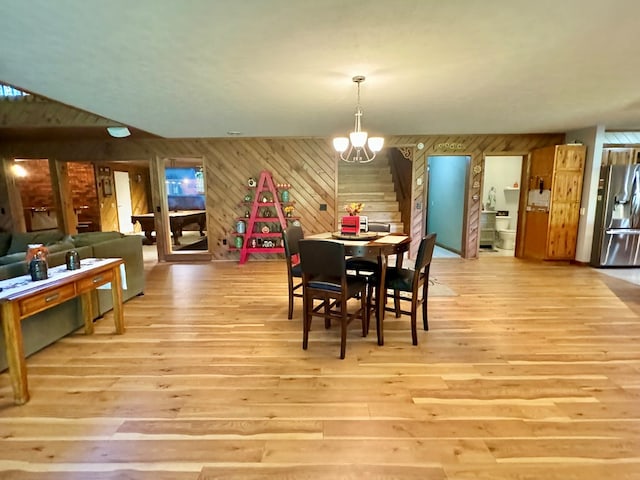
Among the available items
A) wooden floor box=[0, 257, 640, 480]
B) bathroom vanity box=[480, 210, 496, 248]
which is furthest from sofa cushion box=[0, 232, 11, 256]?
bathroom vanity box=[480, 210, 496, 248]

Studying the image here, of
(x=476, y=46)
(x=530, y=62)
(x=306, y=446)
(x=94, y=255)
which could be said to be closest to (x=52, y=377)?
(x=94, y=255)

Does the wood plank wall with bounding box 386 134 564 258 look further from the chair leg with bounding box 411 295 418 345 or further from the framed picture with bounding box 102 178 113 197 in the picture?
the framed picture with bounding box 102 178 113 197

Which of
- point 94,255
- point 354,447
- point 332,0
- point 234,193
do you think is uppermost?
point 332,0

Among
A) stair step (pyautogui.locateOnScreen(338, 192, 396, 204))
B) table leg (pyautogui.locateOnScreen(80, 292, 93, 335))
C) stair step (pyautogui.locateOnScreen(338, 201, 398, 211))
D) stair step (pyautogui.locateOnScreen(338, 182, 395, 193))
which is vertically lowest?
table leg (pyautogui.locateOnScreen(80, 292, 93, 335))

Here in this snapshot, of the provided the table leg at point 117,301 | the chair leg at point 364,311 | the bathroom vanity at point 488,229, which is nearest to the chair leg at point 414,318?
the chair leg at point 364,311

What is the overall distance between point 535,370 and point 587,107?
359 cm

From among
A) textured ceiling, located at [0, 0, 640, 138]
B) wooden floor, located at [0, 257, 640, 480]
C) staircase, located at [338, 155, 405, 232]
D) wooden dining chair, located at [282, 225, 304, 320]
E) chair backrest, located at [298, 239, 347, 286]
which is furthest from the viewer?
staircase, located at [338, 155, 405, 232]

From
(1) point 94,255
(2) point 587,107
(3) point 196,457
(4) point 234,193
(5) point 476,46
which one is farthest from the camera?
(4) point 234,193

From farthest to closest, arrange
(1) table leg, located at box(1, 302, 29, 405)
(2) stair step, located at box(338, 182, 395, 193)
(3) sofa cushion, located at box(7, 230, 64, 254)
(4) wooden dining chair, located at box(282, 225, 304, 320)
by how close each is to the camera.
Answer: (2) stair step, located at box(338, 182, 395, 193), (3) sofa cushion, located at box(7, 230, 64, 254), (4) wooden dining chair, located at box(282, 225, 304, 320), (1) table leg, located at box(1, 302, 29, 405)

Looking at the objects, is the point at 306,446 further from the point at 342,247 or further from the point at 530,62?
the point at 530,62

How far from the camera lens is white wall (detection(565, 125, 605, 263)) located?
538cm

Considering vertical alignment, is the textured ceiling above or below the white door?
above

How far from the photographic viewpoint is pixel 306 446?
1.75 metres

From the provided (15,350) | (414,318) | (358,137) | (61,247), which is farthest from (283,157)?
(15,350)
